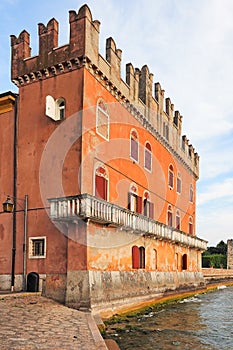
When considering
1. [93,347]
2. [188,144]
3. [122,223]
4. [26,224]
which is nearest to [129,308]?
[122,223]

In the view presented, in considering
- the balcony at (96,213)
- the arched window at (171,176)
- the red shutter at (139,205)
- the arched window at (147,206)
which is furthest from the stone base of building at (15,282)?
the arched window at (171,176)

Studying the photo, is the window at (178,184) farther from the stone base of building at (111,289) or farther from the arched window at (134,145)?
the arched window at (134,145)

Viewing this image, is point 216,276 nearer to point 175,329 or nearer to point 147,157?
point 147,157

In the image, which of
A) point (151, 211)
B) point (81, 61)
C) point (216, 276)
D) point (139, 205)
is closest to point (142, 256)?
point (139, 205)

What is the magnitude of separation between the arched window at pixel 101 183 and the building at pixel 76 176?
45mm

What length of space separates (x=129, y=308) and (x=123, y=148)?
787 centimetres

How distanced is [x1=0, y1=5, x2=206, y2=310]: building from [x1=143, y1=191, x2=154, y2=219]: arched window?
1047 mm

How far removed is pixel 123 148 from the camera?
2083 centimetres

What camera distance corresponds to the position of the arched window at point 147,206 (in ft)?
77.8

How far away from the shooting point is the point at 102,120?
18.8m

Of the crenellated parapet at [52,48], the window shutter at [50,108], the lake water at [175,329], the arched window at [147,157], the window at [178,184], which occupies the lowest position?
the lake water at [175,329]

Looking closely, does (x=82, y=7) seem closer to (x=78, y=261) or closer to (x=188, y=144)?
(x=78, y=261)

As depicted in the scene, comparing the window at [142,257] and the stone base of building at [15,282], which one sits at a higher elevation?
the window at [142,257]

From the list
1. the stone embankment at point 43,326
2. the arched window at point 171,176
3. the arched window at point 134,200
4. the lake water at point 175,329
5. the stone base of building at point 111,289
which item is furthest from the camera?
the arched window at point 171,176
